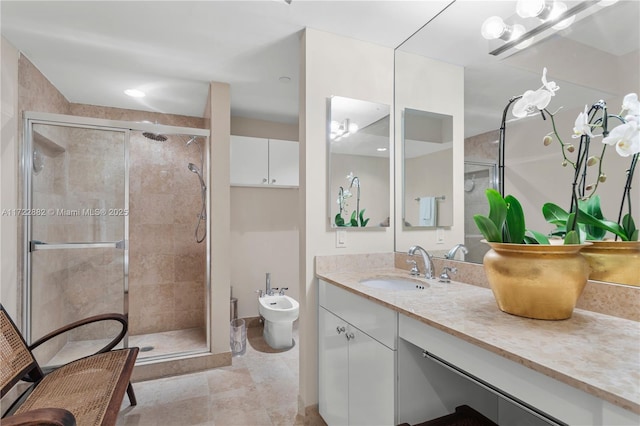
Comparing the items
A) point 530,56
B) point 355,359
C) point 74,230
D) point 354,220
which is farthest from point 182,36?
point 355,359

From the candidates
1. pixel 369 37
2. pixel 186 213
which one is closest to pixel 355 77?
pixel 369 37

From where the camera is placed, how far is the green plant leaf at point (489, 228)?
3.46ft

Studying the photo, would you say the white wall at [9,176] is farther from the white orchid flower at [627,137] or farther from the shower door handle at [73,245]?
the white orchid flower at [627,137]

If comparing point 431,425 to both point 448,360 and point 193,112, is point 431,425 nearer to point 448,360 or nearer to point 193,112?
point 448,360

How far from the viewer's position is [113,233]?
Result: 246 cm

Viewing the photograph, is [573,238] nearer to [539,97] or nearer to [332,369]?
[539,97]

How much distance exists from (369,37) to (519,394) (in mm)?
2001

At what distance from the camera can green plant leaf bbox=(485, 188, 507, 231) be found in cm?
105

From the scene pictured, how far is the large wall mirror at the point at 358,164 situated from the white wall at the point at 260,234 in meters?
1.70

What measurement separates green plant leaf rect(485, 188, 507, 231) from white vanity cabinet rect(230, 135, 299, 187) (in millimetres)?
2541

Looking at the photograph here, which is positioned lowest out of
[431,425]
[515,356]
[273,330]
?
[273,330]

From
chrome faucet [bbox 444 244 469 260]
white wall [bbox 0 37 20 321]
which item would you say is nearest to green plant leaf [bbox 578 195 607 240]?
chrome faucet [bbox 444 244 469 260]

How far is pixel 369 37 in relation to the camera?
6.27 ft

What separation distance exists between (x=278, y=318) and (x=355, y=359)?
4.73ft
